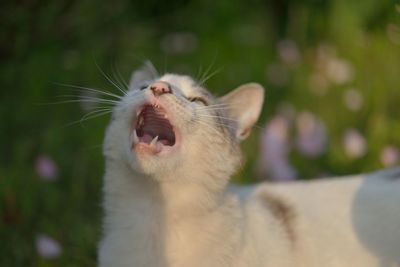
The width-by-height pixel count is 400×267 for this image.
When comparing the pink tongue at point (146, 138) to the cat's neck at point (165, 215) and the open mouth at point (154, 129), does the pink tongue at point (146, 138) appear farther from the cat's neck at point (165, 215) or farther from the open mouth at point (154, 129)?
the cat's neck at point (165, 215)

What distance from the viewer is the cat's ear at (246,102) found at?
2.80m

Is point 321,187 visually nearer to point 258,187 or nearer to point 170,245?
point 258,187

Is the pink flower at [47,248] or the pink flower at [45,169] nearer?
the pink flower at [47,248]

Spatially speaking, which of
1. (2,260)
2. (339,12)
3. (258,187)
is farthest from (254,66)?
(2,260)

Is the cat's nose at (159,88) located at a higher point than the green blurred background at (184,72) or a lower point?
higher

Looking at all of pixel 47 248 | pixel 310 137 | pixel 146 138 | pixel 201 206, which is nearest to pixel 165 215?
pixel 201 206

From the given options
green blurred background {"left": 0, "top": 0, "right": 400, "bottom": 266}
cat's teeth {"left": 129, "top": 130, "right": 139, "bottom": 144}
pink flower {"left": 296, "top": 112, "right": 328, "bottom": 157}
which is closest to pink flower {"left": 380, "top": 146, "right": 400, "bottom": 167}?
green blurred background {"left": 0, "top": 0, "right": 400, "bottom": 266}

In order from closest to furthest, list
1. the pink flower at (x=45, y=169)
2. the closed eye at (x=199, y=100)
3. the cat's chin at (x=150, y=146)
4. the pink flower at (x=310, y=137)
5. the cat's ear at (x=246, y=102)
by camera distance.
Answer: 1. the cat's chin at (x=150, y=146)
2. the closed eye at (x=199, y=100)
3. the cat's ear at (x=246, y=102)
4. the pink flower at (x=45, y=169)
5. the pink flower at (x=310, y=137)

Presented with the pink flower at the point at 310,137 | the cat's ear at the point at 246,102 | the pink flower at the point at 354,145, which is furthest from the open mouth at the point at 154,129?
the pink flower at the point at 354,145

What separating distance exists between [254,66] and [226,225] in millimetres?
2509

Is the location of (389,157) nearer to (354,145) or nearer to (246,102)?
(354,145)

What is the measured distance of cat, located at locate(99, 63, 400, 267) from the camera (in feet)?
7.94

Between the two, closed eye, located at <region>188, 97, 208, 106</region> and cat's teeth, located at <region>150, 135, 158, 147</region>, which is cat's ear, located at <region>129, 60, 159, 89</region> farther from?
cat's teeth, located at <region>150, 135, 158, 147</region>

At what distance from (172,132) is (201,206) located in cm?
25
